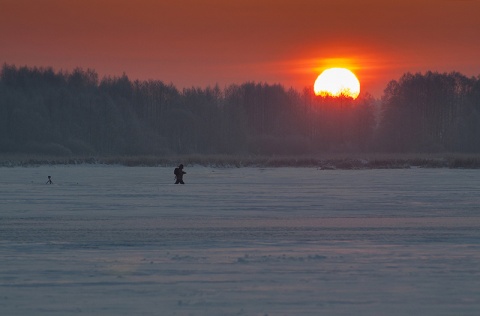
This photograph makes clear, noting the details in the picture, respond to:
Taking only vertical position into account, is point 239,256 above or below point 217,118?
below

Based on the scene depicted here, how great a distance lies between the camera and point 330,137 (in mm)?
103625

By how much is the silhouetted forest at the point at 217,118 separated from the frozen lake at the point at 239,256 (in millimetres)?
63014

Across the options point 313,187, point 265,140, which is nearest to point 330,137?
point 265,140

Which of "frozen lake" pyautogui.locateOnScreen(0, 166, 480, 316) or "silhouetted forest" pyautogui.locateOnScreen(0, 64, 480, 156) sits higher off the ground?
"silhouetted forest" pyautogui.locateOnScreen(0, 64, 480, 156)

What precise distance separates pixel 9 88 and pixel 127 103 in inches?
569

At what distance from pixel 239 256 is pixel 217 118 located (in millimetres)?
92356

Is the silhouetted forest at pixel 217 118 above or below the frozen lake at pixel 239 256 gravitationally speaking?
above

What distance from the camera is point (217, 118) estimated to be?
340 ft

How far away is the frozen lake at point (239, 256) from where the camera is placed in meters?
8.35

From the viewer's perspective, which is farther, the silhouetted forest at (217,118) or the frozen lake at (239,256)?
the silhouetted forest at (217,118)

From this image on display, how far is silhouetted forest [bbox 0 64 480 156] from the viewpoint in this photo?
9050cm

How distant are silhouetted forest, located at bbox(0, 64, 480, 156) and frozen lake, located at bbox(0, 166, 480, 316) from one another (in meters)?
63.0

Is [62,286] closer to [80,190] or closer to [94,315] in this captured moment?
[94,315]

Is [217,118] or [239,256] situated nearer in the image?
[239,256]
